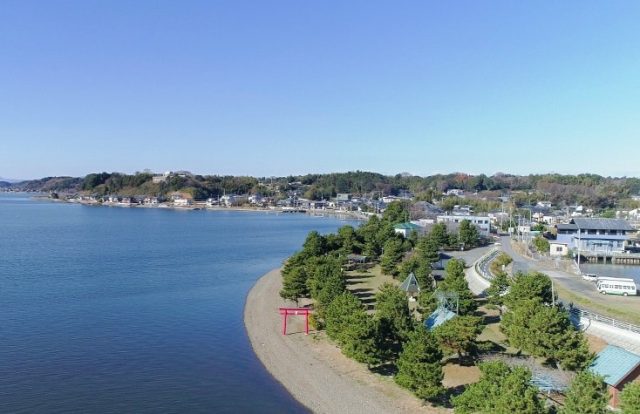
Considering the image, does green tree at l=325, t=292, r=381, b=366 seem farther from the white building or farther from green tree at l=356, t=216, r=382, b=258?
the white building

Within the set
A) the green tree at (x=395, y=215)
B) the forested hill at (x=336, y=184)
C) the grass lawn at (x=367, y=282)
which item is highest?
the forested hill at (x=336, y=184)

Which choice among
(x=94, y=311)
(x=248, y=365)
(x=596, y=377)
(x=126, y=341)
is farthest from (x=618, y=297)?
(x=94, y=311)

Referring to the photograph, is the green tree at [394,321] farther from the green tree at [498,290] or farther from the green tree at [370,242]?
the green tree at [370,242]

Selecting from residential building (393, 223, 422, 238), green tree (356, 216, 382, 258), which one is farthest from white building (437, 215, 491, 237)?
green tree (356, 216, 382, 258)

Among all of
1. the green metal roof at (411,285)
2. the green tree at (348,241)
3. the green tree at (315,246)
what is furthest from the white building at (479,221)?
the green metal roof at (411,285)

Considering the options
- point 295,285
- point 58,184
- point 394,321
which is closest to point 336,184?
point 58,184
